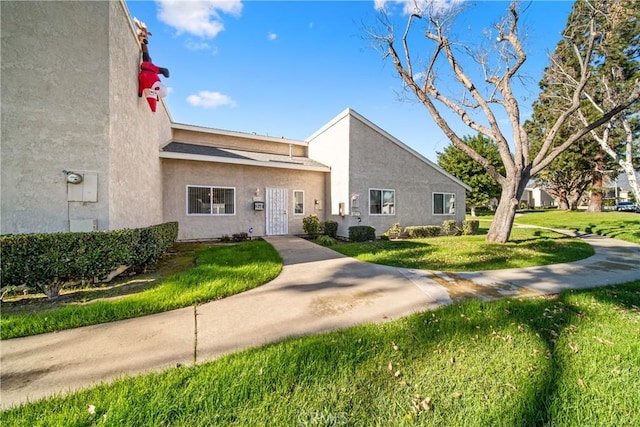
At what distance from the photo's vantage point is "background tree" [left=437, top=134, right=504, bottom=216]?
23797 mm

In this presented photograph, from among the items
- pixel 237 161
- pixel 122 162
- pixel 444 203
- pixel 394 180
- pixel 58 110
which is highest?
pixel 237 161

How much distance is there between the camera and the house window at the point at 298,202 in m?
12.6

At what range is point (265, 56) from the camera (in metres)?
10.3

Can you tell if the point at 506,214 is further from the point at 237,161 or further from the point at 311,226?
the point at 237,161

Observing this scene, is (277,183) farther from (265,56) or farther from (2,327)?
(2,327)

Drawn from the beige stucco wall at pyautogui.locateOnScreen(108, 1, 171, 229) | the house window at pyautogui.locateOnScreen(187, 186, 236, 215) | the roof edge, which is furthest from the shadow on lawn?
the roof edge

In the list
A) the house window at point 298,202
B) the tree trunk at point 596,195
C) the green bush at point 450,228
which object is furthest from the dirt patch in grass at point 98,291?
the tree trunk at point 596,195

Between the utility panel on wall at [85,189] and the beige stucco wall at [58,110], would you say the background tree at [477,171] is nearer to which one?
the beige stucco wall at [58,110]

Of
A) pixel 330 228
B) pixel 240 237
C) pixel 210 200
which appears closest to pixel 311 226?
pixel 330 228

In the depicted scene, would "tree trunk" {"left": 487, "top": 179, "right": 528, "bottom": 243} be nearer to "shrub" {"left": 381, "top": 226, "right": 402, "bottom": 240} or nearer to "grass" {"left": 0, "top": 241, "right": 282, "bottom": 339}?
"shrub" {"left": 381, "top": 226, "right": 402, "bottom": 240}

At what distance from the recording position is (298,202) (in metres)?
12.7

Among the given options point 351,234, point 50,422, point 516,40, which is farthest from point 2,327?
point 516,40

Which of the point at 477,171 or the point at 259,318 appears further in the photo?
the point at 477,171

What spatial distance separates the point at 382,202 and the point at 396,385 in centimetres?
1056
